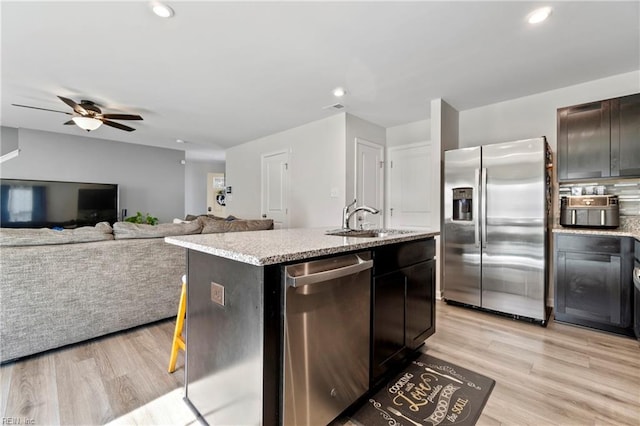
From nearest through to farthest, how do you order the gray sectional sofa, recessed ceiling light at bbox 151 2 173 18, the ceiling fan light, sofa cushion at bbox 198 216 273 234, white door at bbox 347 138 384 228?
recessed ceiling light at bbox 151 2 173 18
the gray sectional sofa
sofa cushion at bbox 198 216 273 234
the ceiling fan light
white door at bbox 347 138 384 228

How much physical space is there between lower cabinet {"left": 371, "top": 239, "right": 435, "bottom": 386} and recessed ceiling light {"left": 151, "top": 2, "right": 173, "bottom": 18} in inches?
83.6

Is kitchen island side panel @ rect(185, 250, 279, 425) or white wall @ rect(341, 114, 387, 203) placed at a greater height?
white wall @ rect(341, 114, 387, 203)

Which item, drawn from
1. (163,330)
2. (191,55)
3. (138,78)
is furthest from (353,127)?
(163,330)

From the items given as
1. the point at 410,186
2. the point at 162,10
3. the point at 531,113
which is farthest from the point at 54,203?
the point at 531,113

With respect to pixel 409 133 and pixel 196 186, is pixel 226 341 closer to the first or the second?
pixel 409 133

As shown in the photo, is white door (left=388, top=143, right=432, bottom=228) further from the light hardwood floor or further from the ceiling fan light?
the ceiling fan light

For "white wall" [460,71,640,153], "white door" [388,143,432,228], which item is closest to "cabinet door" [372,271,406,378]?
"white door" [388,143,432,228]

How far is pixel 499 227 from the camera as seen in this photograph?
2980 millimetres

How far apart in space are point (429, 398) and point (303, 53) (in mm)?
2752

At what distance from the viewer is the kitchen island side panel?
1158mm

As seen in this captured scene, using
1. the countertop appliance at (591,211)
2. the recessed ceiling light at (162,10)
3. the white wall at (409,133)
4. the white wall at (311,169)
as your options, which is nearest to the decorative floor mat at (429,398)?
the countertop appliance at (591,211)

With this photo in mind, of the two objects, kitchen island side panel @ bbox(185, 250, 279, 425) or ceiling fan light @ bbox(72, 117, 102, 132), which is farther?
ceiling fan light @ bbox(72, 117, 102, 132)

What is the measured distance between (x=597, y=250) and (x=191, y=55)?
13.3ft

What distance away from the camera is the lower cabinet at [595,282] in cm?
245
